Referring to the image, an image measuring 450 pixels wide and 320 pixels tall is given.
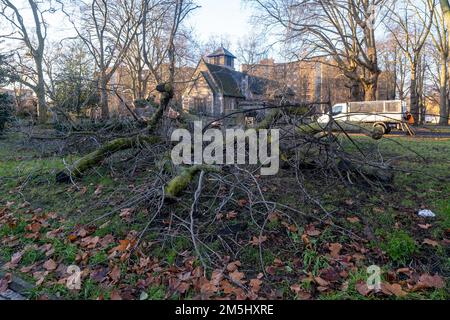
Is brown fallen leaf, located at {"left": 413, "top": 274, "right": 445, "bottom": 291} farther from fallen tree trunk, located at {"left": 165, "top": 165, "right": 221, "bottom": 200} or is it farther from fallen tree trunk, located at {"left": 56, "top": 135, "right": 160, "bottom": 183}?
fallen tree trunk, located at {"left": 56, "top": 135, "right": 160, "bottom": 183}

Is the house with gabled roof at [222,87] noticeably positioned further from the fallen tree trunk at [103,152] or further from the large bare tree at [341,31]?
the fallen tree trunk at [103,152]

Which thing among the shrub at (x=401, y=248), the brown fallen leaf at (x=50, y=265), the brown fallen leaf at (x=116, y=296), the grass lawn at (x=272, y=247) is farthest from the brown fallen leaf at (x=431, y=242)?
the brown fallen leaf at (x=50, y=265)

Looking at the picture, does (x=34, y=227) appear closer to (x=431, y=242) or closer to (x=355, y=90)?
(x=431, y=242)

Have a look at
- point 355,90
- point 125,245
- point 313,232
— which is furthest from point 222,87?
point 125,245

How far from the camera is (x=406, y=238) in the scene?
2959mm

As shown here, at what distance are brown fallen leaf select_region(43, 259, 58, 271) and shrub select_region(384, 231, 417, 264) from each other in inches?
121

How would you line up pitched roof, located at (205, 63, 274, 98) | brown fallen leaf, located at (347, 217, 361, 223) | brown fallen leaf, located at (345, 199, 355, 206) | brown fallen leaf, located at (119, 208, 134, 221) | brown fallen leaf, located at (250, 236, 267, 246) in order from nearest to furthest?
Result: brown fallen leaf, located at (250, 236, 267, 246) < brown fallen leaf, located at (347, 217, 361, 223) < brown fallen leaf, located at (119, 208, 134, 221) < brown fallen leaf, located at (345, 199, 355, 206) < pitched roof, located at (205, 63, 274, 98)

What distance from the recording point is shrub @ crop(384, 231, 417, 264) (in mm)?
2800

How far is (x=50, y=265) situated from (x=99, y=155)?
272 centimetres

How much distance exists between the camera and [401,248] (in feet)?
9.32

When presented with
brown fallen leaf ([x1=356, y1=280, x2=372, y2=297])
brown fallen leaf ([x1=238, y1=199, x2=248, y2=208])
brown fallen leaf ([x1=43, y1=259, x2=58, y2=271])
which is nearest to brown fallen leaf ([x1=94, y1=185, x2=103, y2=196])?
brown fallen leaf ([x1=43, y1=259, x2=58, y2=271])

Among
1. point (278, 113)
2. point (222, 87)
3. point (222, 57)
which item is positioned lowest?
point (278, 113)
